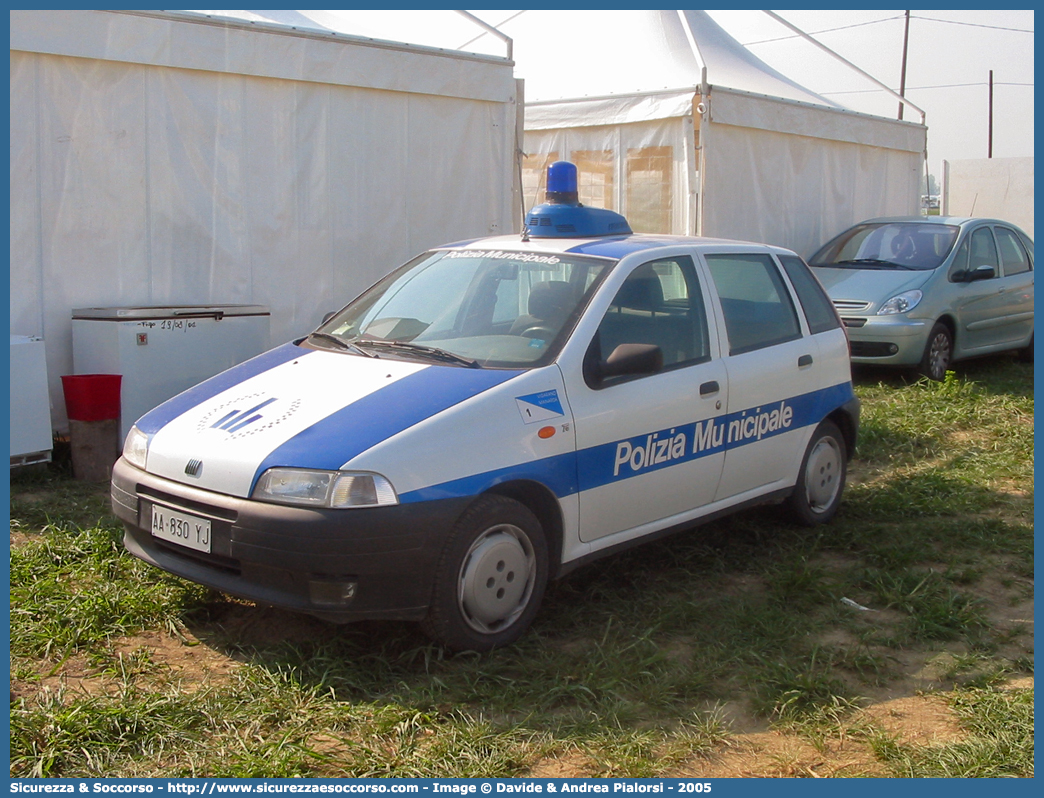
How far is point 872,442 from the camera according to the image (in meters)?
8.12

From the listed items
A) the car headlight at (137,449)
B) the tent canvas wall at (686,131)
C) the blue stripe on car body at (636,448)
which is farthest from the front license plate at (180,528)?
the tent canvas wall at (686,131)

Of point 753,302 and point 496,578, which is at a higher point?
point 753,302

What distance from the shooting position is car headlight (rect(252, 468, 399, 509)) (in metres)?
3.86

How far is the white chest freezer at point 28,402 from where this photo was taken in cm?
650

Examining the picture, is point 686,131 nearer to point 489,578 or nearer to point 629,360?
point 629,360

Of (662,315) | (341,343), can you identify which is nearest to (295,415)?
(341,343)

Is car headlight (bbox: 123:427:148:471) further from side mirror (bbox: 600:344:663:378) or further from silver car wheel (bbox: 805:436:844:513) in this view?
silver car wheel (bbox: 805:436:844:513)

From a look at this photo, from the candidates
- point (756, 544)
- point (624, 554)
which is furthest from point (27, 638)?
point (756, 544)

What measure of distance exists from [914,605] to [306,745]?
9.45 ft

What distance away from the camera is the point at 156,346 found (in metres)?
7.11

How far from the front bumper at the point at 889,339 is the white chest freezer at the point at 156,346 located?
5.74 meters

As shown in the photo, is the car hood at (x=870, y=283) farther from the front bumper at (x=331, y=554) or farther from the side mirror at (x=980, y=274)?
the front bumper at (x=331, y=554)

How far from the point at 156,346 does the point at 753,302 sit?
12.7 ft

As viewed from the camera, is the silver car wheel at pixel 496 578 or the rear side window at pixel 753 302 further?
the rear side window at pixel 753 302
